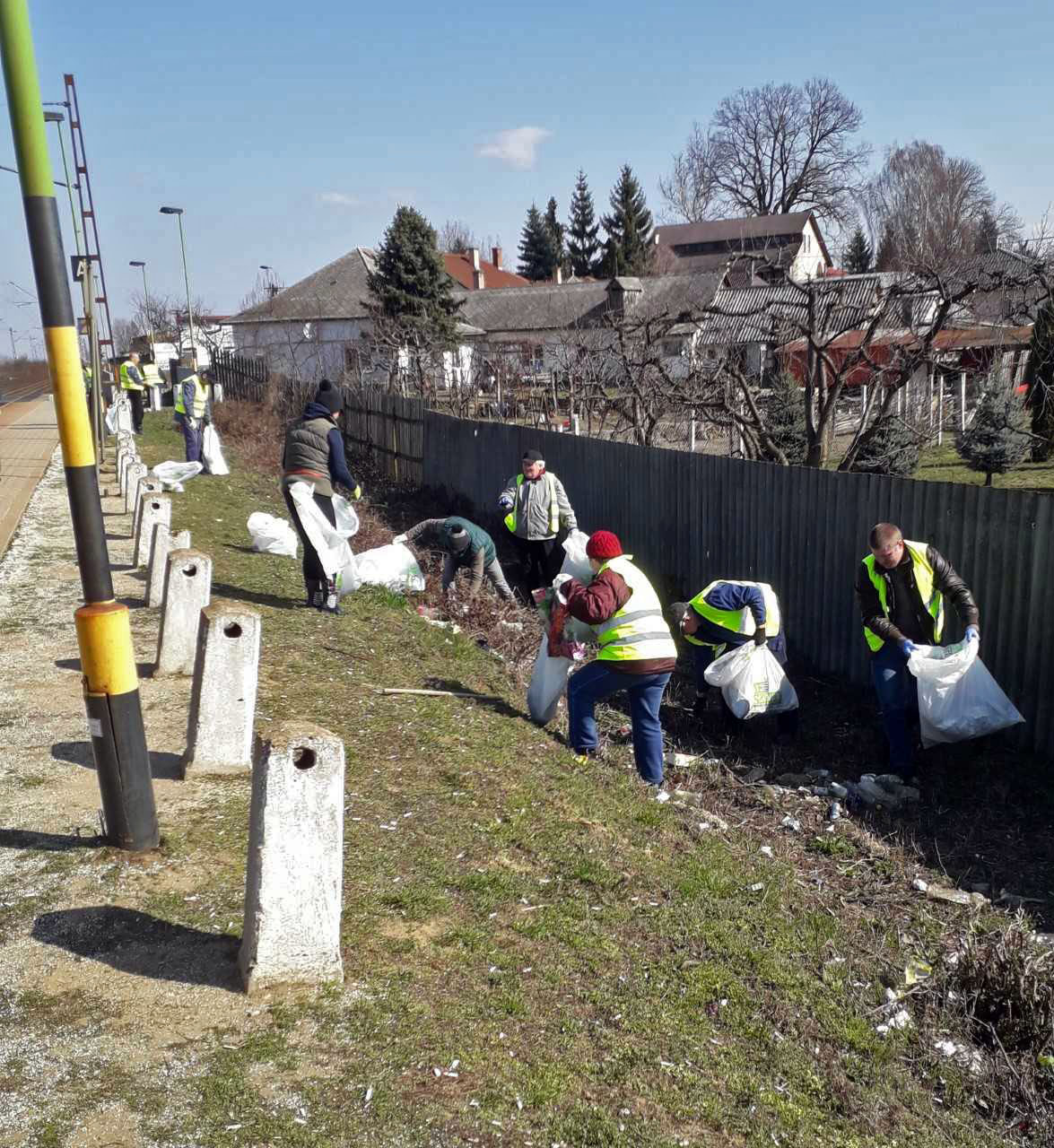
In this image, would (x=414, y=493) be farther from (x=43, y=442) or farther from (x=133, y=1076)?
(x=133, y=1076)

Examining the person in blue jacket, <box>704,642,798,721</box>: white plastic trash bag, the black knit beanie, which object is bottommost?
<box>704,642,798,721</box>: white plastic trash bag

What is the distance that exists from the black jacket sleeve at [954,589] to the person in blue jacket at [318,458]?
430 centimetres

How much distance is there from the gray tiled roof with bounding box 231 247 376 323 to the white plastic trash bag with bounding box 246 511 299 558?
3987cm

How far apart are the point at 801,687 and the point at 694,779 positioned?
7.49ft

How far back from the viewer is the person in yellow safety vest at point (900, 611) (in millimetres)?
A: 6418

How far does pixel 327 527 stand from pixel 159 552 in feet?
4.15

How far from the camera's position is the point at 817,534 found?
870cm

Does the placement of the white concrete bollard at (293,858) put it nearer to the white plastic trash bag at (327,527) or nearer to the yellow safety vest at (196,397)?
the white plastic trash bag at (327,527)

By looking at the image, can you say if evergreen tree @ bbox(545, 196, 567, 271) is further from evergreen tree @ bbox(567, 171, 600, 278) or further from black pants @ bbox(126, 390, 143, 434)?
black pants @ bbox(126, 390, 143, 434)

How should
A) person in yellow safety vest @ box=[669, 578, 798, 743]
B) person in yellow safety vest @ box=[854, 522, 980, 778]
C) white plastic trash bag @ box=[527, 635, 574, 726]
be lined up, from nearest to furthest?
person in yellow safety vest @ box=[854, 522, 980, 778] < white plastic trash bag @ box=[527, 635, 574, 726] < person in yellow safety vest @ box=[669, 578, 798, 743]

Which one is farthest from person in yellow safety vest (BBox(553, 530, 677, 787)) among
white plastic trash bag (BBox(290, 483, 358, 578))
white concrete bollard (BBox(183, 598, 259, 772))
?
white plastic trash bag (BBox(290, 483, 358, 578))

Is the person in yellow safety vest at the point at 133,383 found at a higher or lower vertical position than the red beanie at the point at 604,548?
higher

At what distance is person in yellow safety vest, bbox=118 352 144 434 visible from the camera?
795 inches

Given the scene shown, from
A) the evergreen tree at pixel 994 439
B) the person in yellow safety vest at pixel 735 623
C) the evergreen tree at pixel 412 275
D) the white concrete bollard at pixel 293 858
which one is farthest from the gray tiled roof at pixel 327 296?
the white concrete bollard at pixel 293 858
